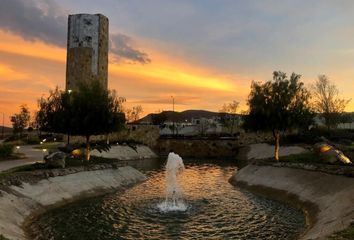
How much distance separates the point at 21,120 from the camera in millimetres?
143000

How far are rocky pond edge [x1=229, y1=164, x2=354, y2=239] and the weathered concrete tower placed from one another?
81459 millimetres

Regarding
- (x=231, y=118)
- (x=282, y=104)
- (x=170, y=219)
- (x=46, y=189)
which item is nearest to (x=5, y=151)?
(x=46, y=189)

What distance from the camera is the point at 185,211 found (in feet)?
105

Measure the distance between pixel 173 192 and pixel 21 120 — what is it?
119 meters

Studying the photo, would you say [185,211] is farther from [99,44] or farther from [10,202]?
[99,44]

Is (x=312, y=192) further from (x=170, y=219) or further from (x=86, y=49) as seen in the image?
(x=86, y=49)

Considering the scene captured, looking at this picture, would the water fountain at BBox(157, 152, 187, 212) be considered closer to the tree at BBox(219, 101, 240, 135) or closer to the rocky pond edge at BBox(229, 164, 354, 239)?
the rocky pond edge at BBox(229, 164, 354, 239)

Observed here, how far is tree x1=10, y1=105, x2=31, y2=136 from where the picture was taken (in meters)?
141

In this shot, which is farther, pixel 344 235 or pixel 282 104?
pixel 282 104

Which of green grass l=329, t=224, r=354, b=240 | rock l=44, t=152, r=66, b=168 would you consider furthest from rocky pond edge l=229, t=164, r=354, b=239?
rock l=44, t=152, r=66, b=168

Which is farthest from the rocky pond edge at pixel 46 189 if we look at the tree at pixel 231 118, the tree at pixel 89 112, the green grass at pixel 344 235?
the tree at pixel 231 118

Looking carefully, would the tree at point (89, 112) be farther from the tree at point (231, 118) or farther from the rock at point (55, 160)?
the tree at point (231, 118)

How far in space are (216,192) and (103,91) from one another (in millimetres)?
21719

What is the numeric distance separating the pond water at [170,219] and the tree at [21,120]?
114 m
